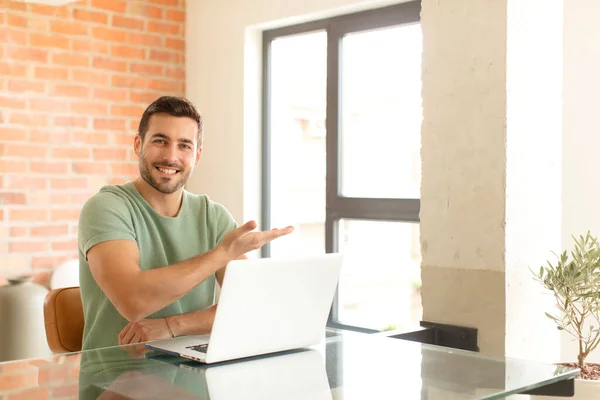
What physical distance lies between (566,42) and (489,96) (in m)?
0.60

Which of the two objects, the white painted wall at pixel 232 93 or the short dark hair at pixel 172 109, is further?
the white painted wall at pixel 232 93

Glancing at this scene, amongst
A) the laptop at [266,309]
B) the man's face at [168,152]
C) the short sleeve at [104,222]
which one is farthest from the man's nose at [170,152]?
the laptop at [266,309]

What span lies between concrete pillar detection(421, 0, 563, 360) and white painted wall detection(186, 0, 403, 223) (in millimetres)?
1660

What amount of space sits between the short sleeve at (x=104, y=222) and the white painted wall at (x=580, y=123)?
5.28 feet

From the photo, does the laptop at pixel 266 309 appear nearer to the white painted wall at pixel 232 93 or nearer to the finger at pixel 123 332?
the finger at pixel 123 332

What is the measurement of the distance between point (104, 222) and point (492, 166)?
1.24 m

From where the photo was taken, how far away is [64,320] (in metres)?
2.40

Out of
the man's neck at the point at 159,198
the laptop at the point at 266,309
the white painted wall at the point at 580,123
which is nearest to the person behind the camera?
the laptop at the point at 266,309

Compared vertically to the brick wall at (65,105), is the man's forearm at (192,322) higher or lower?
lower

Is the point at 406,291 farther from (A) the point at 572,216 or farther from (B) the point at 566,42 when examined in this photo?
(B) the point at 566,42

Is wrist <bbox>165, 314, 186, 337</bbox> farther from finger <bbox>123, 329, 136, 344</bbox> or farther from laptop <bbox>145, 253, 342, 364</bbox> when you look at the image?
laptop <bbox>145, 253, 342, 364</bbox>

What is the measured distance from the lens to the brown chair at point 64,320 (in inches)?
93.7

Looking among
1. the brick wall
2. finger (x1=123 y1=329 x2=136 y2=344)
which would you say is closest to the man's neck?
finger (x1=123 y1=329 x2=136 y2=344)

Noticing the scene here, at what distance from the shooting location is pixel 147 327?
214cm
